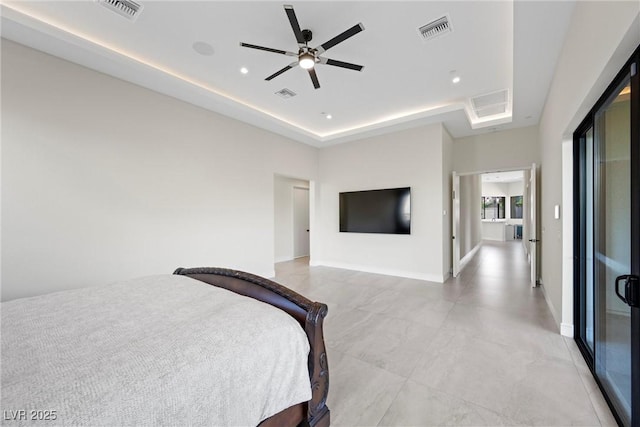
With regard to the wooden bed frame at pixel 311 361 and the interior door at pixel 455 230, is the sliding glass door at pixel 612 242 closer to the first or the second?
the wooden bed frame at pixel 311 361

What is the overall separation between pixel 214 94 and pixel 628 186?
4.37 metres

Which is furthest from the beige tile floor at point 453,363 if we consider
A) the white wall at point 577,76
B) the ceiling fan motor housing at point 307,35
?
the ceiling fan motor housing at point 307,35

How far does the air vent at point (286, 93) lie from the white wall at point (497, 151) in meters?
3.94

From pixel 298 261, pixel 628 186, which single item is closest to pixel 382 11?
pixel 628 186

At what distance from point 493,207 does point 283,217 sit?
1100cm

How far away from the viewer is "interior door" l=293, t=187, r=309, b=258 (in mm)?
7709

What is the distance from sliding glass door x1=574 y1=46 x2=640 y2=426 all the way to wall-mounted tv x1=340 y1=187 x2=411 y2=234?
2750mm

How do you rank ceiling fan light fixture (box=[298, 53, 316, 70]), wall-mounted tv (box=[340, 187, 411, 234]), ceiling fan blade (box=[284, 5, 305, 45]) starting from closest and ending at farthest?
ceiling fan blade (box=[284, 5, 305, 45])
ceiling fan light fixture (box=[298, 53, 316, 70])
wall-mounted tv (box=[340, 187, 411, 234])

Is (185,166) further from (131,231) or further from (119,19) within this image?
(119,19)

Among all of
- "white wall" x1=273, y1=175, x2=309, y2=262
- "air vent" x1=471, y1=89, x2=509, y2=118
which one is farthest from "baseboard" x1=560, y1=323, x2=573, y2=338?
"white wall" x1=273, y1=175, x2=309, y2=262

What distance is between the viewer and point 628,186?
1.44 meters

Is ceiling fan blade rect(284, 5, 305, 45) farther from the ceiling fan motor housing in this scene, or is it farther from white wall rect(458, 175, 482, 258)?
white wall rect(458, 175, 482, 258)

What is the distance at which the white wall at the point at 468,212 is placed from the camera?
21.3 feet

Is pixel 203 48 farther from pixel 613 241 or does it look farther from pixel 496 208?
pixel 496 208
